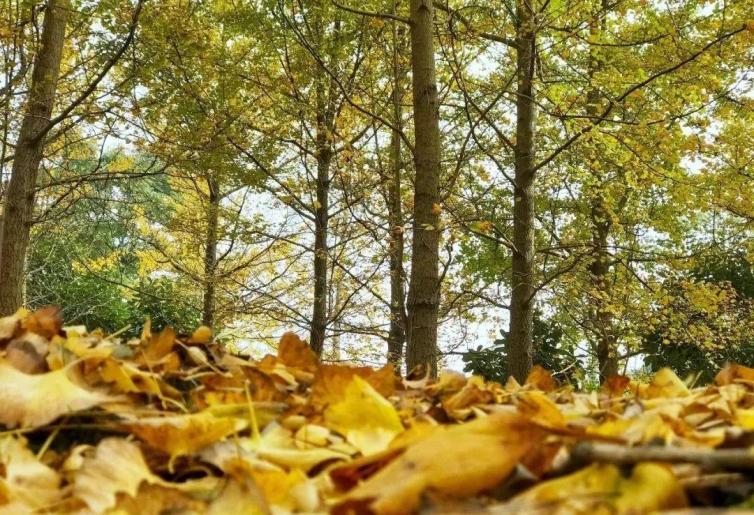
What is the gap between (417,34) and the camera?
419 cm

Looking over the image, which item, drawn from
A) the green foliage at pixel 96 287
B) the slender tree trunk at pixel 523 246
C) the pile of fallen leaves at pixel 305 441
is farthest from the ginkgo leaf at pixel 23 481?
the green foliage at pixel 96 287

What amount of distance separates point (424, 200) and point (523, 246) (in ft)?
6.81

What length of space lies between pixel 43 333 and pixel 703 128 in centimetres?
Answer: 565

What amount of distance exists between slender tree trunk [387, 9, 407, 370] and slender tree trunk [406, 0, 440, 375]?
1374 millimetres

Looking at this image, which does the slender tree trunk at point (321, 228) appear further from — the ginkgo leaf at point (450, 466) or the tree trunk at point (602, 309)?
the ginkgo leaf at point (450, 466)

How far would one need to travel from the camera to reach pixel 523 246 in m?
5.92

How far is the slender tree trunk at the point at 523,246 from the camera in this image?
5.63 metres

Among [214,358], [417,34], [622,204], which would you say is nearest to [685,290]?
[622,204]

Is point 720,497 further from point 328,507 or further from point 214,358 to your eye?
point 214,358

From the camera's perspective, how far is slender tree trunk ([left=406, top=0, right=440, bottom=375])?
160 inches

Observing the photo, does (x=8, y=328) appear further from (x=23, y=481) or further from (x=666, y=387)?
(x=666, y=387)

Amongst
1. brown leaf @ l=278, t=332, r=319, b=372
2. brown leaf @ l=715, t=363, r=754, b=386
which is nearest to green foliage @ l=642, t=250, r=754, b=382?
brown leaf @ l=715, t=363, r=754, b=386

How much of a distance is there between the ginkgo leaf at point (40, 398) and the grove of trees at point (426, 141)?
10.7 ft

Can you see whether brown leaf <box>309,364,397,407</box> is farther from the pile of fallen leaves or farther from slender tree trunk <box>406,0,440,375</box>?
slender tree trunk <box>406,0,440,375</box>
